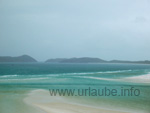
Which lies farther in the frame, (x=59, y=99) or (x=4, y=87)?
(x=4, y=87)

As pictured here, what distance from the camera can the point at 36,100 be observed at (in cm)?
508

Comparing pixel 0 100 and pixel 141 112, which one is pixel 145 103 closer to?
pixel 141 112

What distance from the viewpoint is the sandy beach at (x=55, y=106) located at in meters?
4.40

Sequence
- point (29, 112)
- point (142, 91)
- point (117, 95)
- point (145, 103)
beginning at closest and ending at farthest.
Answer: point (29, 112) → point (145, 103) → point (117, 95) → point (142, 91)

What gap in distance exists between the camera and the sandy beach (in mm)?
4402

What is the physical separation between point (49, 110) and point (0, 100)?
1387 millimetres

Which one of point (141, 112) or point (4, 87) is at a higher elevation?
point (4, 87)

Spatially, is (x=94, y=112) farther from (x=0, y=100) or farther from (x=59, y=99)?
(x=0, y=100)

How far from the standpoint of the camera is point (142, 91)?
Result: 620 cm

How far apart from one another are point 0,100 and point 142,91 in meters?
3.98

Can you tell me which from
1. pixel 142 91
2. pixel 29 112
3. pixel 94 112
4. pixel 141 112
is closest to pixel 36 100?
pixel 29 112

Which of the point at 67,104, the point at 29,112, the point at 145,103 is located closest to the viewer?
the point at 29,112

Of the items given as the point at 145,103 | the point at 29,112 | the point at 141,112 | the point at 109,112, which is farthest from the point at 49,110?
the point at 145,103

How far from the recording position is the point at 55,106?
4648 mm
